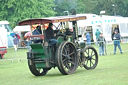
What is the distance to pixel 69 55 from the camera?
1473 cm

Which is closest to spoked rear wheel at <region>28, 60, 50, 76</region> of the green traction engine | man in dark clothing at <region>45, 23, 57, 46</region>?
the green traction engine

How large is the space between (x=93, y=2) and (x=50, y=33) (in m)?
70.6

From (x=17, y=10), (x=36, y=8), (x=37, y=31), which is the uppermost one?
(x=36, y=8)

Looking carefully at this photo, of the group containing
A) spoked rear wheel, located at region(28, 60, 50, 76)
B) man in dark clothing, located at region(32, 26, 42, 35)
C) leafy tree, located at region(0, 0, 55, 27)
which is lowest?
spoked rear wheel, located at region(28, 60, 50, 76)

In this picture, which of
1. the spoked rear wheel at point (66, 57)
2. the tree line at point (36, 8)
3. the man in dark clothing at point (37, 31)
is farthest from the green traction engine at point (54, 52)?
the tree line at point (36, 8)

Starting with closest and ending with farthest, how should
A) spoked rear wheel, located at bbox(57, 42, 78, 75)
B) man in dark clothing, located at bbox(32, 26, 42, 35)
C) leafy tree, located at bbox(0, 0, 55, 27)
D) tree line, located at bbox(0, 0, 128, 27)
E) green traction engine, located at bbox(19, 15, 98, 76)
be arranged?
Answer: spoked rear wheel, located at bbox(57, 42, 78, 75) < green traction engine, located at bbox(19, 15, 98, 76) < man in dark clothing, located at bbox(32, 26, 42, 35) < leafy tree, located at bbox(0, 0, 55, 27) < tree line, located at bbox(0, 0, 128, 27)

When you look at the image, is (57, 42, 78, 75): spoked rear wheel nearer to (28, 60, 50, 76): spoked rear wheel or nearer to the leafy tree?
(28, 60, 50, 76): spoked rear wheel

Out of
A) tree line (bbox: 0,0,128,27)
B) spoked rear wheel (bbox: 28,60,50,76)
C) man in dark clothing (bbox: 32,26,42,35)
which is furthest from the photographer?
tree line (bbox: 0,0,128,27)

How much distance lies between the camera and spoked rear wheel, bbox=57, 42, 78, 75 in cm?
1397

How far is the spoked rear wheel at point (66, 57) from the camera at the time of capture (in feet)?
45.8

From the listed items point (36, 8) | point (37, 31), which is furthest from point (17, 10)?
point (37, 31)

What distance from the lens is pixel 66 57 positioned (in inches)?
571

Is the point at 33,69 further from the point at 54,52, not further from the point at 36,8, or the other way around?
the point at 36,8

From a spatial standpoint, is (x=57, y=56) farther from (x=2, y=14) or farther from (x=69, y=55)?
(x=2, y=14)
